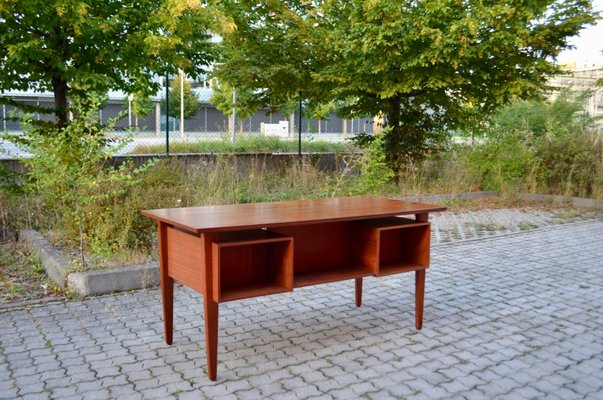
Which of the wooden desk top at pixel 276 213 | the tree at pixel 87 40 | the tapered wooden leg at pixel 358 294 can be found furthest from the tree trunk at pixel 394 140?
the wooden desk top at pixel 276 213

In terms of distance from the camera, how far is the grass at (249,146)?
492 inches

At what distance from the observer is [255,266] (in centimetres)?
377

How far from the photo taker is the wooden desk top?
3.41 m

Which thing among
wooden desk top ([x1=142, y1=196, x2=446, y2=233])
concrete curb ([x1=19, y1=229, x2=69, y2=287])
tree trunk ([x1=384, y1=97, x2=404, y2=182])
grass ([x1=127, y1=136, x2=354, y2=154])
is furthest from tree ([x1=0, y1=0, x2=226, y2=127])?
tree trunk ([x1=384, y1=97, x2=404, y2=182])

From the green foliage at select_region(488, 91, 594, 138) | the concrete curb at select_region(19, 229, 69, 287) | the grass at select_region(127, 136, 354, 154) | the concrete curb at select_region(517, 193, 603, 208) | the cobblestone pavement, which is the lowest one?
the cobblestone pavement

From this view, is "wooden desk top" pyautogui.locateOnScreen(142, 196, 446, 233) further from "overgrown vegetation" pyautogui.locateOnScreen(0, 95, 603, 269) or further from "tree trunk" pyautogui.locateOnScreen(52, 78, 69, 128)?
"tree trunk" pyautogui.locateOnScreen(52, 78, 69, 128)

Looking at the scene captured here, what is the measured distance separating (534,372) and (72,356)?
3.05 metres

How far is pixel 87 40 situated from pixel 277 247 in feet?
15.0

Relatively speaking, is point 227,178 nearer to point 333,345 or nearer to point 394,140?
point 394,140

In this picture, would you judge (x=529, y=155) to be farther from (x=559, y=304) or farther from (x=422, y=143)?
(x=559, y=304)

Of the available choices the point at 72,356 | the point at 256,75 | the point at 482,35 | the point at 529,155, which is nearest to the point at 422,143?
the point at 529,155

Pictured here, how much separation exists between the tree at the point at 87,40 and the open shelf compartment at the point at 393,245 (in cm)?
353

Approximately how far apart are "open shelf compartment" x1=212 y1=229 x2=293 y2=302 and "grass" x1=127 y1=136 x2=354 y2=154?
8.46m

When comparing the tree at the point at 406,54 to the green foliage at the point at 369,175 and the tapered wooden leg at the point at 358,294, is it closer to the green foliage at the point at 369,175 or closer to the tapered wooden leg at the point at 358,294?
the green foliage at the point at 369,175
